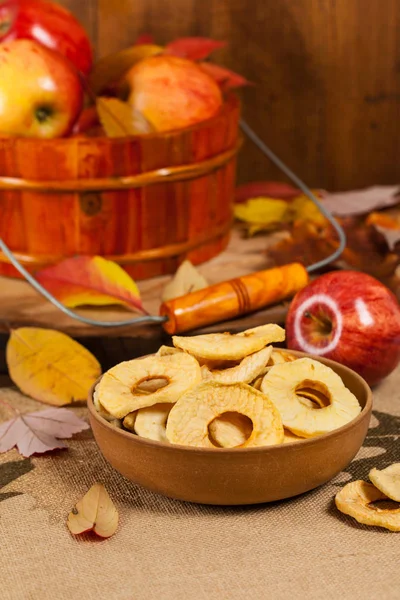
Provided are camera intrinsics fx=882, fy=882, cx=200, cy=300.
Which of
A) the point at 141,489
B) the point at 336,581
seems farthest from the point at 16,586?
the point at 336,581

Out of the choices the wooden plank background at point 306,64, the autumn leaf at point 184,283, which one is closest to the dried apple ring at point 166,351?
the autumn leaf at point 184,283

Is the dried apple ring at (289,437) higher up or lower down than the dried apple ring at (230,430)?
lower down

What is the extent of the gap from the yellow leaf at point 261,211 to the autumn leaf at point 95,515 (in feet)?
2.98

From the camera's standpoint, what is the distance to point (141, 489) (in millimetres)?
1018

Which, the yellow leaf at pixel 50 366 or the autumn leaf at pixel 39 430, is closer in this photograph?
the autumn leaf at pixel 39 430

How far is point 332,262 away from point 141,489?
2.21 feet

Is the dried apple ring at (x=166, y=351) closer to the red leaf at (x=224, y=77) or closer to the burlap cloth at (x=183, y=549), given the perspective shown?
the burlap cloth at (x=183, y=549)

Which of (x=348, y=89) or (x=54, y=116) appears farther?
(x=348, y=89)

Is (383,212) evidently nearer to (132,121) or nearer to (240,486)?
(132,121)

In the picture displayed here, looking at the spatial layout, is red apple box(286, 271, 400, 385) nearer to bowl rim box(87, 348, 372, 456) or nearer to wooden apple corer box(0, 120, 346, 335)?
wooden apple corer box(0, 120, 346, 335)

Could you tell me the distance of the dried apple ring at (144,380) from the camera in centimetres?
95

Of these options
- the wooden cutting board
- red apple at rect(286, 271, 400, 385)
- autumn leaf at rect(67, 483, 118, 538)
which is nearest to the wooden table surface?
the wooden cutting board

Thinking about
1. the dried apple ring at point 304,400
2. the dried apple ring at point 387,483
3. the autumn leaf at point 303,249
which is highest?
the dried apple ring at point 304,400

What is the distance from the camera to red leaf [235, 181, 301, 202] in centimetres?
194
